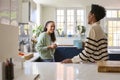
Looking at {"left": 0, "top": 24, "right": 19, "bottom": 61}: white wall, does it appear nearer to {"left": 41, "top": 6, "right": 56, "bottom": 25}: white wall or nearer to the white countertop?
the white countertop

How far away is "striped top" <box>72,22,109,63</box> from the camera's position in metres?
2.41

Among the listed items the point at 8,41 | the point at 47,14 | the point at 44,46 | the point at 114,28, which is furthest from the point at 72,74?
the point at 114,28

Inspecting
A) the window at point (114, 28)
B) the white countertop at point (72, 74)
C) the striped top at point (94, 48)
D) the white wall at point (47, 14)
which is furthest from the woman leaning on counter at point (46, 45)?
the window at point (114, 28)

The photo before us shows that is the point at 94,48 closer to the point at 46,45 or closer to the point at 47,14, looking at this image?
the point at 46,45

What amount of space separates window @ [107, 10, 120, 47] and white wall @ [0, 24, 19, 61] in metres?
8.10

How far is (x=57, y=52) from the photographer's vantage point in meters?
6.17

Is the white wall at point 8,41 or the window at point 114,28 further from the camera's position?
the window at point 114,28

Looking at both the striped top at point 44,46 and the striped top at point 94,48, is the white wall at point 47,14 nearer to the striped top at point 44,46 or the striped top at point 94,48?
the striped top at point 44,46

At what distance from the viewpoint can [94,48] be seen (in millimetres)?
2430

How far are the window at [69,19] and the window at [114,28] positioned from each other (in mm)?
1207

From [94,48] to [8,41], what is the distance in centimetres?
105

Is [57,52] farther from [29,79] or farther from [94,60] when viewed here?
[29,79]

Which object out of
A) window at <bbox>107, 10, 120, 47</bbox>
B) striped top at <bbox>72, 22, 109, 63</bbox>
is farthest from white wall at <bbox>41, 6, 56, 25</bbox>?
striped top at <bbox>72, 22, 109, 63</bbox>

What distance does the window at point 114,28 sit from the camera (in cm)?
966
